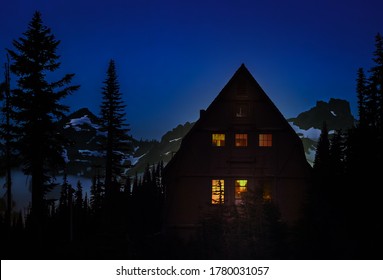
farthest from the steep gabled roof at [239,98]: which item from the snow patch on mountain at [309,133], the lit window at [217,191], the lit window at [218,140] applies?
the snow patch on mountain at [309,133]

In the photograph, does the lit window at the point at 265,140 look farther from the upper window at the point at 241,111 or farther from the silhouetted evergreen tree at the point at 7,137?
the silhouetted evergreen tree at the point at 7,137

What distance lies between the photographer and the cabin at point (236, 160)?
31094mm

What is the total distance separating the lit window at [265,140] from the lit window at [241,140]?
0.97m

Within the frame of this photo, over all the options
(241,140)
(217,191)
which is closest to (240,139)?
(241,140)

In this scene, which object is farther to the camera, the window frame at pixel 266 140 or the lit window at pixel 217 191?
the window frame at pixel 266 140

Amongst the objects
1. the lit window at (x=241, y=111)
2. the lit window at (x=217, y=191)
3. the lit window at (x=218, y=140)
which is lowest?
the lit window at (x=217, y=191)

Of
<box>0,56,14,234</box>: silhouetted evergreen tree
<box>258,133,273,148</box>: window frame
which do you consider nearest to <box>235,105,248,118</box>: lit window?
<box>258,133,273,148</box>: window frame

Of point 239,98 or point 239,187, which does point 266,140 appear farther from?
point 239,187

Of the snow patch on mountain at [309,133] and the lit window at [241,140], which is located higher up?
the snow patch on mountain at [309,133]

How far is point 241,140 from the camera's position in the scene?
31.5 meters

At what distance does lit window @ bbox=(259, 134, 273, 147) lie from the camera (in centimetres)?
3159

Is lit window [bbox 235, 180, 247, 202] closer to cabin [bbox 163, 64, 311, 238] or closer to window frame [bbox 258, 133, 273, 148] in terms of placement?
cabin [bbox 163, 64, 311, 238]

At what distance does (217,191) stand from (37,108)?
1218 centimetres

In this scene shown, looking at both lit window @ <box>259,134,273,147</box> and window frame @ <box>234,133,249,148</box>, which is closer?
window frame @ <box>234,133,249,148</box>
